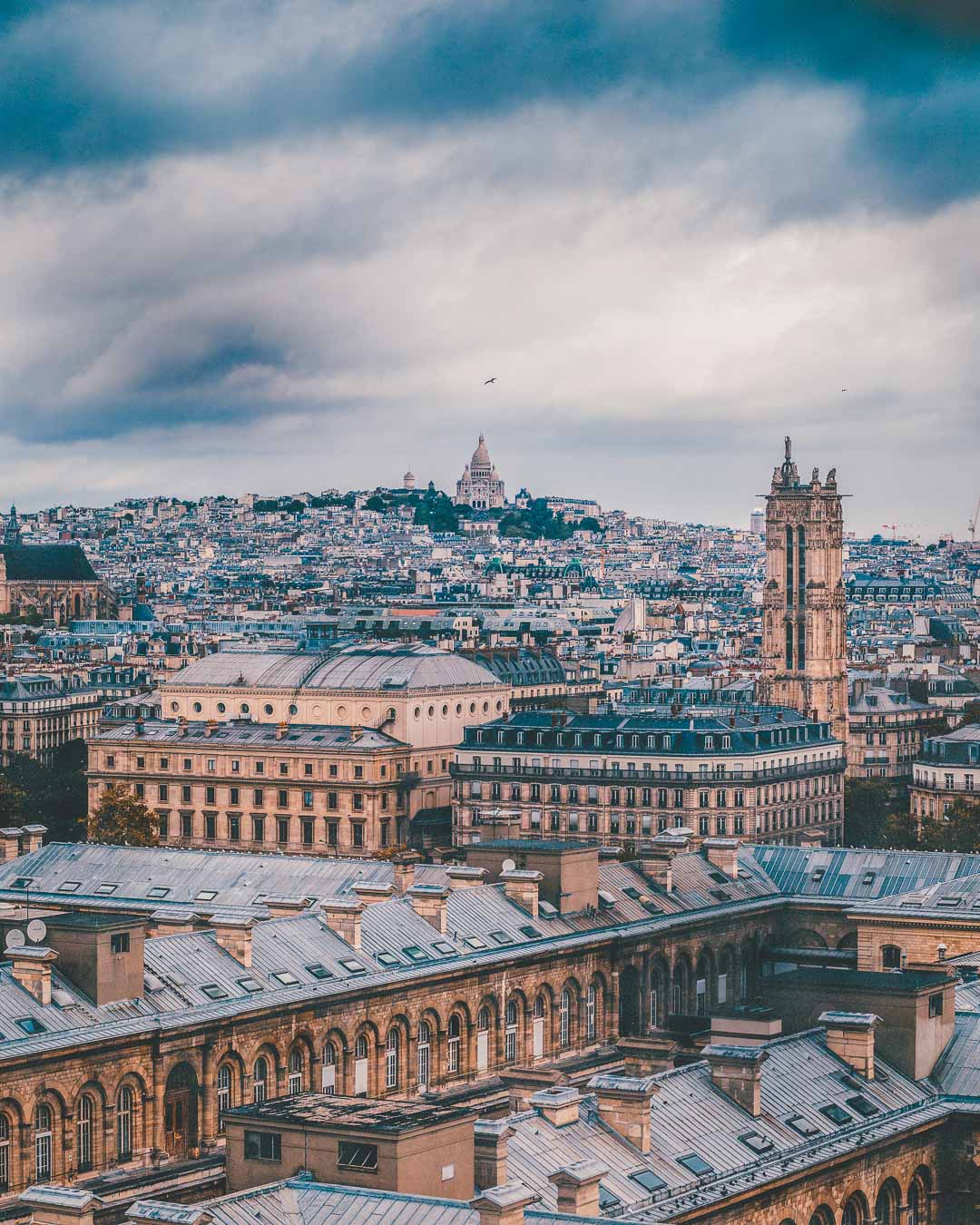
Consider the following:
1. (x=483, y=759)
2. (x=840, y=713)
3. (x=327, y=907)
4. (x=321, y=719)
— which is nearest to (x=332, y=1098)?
(x=327, y=907)

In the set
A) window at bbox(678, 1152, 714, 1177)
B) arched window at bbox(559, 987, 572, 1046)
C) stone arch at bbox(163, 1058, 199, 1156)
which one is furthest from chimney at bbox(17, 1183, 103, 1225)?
arched window at bbox(559, 987, 572, 1046)

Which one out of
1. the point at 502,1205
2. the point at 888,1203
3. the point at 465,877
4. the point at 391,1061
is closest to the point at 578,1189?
the point at 502,1205

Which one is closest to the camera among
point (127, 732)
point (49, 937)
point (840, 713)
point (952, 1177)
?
point (952, 1177)

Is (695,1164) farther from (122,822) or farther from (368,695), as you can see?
(368,695)

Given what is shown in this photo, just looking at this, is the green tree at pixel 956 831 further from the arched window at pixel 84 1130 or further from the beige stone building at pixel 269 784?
the arched window at pixel 84 1130

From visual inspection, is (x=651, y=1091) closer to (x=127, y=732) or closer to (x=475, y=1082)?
(x=475, y=1082)

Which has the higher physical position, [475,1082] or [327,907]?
[327,907]

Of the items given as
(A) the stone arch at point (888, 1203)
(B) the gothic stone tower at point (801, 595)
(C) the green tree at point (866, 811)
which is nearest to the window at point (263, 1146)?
(A) the stone arch at point (888, 1203)

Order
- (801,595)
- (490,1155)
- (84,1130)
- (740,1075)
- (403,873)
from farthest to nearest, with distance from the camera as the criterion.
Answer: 1. (801,595)
2. (403,873)
3. (84,1130)
4. (740,1075)
5. (490,1155)
